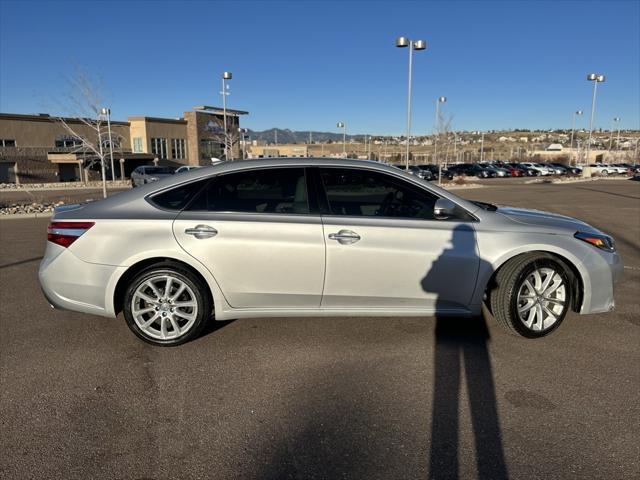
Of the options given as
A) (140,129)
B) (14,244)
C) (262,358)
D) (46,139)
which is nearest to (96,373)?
(262,358)

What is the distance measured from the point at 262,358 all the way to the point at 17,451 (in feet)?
5.79

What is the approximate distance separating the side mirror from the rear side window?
197 cm

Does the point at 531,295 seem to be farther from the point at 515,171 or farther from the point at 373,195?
the point at 515,171

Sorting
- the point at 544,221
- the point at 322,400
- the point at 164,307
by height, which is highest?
the point at 544,221

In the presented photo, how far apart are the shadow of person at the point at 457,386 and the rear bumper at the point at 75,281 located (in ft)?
8.82

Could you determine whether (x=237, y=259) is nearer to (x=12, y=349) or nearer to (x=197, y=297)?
(x=197, y=297)

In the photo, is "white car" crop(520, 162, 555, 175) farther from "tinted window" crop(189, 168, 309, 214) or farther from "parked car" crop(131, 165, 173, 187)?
"tinted window" crop(189, 168, 309, 214)

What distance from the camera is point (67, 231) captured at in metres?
4.01

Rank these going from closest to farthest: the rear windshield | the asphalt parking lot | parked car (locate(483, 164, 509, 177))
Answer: the asphalt parking lot
the rear windshield
parked car (locate(483, 164, 509, 177))

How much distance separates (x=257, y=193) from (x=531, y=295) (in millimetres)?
2567

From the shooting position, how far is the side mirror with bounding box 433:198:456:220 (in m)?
3.96

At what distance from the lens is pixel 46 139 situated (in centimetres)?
4762

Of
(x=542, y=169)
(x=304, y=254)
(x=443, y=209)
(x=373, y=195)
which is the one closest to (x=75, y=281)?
(x=304, y=254)

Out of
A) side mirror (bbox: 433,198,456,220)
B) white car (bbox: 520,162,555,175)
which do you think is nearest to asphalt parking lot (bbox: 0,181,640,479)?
side mirror (bbox: 433,198,456,220)
